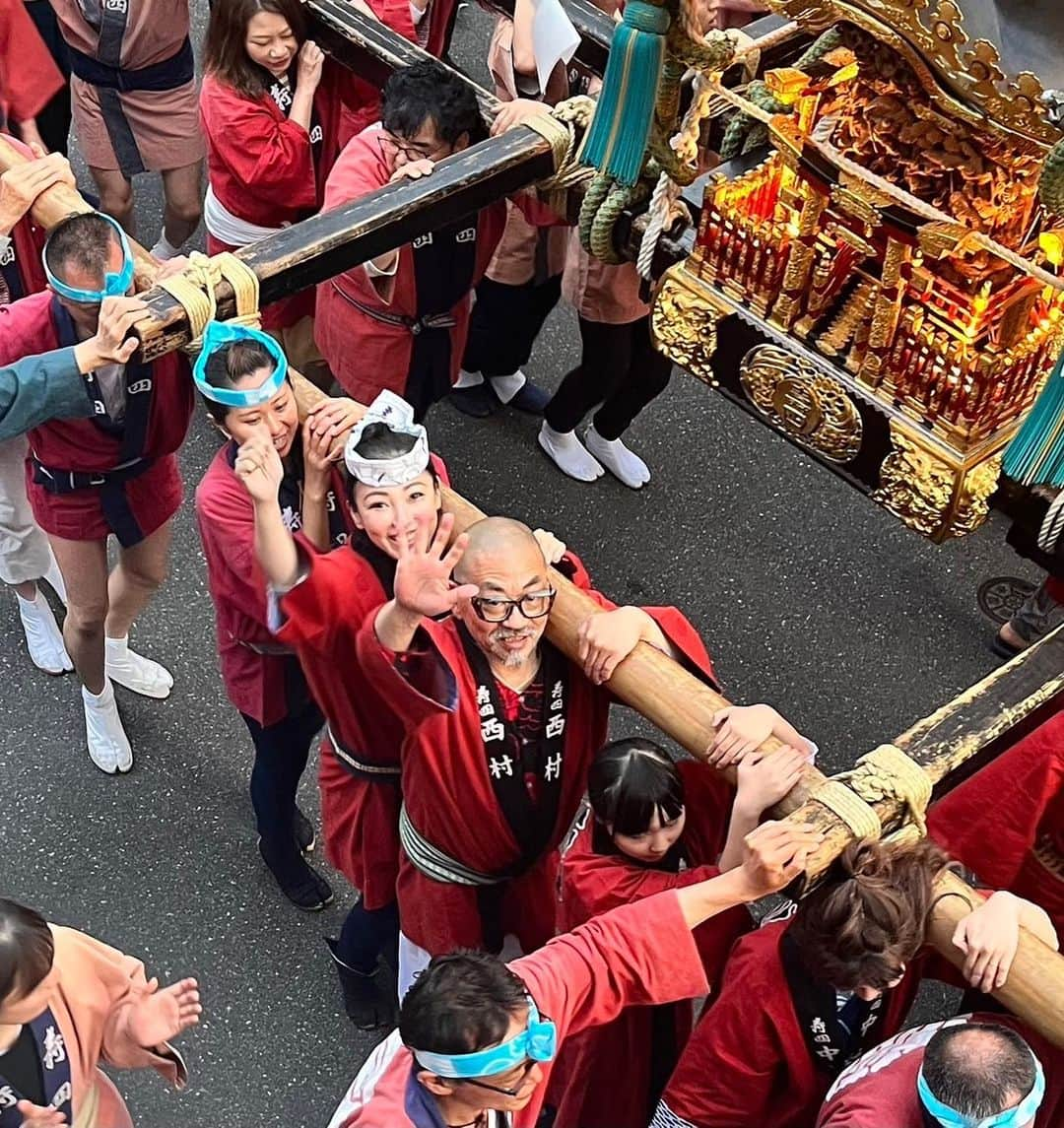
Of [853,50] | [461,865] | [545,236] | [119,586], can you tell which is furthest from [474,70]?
[461,865]

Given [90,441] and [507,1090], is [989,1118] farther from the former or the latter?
[90,441]

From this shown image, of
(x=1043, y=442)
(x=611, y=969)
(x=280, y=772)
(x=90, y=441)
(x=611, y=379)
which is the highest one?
(x=1043, y=442)

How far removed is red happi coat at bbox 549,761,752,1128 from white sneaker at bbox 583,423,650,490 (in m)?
1.74

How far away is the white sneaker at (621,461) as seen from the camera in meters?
4.00

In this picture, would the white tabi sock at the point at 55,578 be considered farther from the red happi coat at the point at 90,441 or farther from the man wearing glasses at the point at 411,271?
the man wearing glasses at the point at 411,271

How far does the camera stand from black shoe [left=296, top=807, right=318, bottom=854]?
3.13 meters

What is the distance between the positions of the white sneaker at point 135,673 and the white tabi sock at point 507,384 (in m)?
1.24

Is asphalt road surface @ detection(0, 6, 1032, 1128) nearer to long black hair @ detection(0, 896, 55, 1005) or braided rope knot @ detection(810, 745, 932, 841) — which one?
long black hair @ detection(0, 896, 55, 1005)

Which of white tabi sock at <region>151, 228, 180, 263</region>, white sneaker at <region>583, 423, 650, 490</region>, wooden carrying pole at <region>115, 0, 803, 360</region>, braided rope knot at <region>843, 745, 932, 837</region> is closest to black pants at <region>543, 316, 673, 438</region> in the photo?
white sneaker at <region>583, 423, 650, 490</region>

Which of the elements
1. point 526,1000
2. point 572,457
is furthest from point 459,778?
point 572,457

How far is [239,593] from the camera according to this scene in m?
2.57

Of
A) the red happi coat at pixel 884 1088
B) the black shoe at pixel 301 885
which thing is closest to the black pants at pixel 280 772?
the black shoe at pixel 301 885

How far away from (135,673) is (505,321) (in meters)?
1.32

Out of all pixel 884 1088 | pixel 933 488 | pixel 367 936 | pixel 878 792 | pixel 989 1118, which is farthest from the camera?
pixel 367 936
